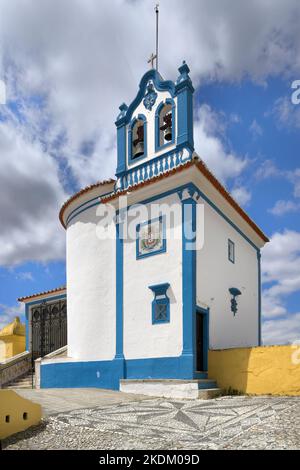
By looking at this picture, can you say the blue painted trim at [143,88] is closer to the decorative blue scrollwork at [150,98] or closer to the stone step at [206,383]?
the decorative blue scrollwork at [150,98]

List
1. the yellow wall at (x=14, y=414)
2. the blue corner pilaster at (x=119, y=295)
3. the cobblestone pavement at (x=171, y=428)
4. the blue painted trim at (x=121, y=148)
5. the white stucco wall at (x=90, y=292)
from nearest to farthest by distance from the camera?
the cobblestone pavement at (x=171, y=428) → the yellow wall at (x=14, y=414) → the blue corner pilaster at (x=119, y=295) → the white stucco wall at (x=90, y=292) → the blue painted trim at (x=121, y=148)

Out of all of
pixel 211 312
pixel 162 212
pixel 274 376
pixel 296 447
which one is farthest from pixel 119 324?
pixel 296 447

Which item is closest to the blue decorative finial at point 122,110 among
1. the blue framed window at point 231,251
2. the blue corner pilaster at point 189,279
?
the blue corner pilaster at point 189,279

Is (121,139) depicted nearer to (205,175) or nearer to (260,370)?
(205,175)

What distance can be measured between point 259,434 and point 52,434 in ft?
8.81

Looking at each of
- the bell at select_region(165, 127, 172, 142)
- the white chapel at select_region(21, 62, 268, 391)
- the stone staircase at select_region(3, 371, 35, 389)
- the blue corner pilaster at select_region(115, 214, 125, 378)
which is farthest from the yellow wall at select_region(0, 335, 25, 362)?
the bell at select_region(165, 127, 172, 142)

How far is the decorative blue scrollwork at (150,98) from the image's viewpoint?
477 inches

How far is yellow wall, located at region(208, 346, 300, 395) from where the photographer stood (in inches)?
369

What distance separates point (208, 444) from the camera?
514cm

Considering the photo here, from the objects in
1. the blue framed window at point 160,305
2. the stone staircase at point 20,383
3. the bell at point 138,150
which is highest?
the bell at point 138,150

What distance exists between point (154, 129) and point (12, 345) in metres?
12.9

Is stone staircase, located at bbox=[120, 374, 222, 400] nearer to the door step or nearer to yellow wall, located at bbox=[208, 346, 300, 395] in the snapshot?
the door step

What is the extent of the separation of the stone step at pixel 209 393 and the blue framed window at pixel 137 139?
6.24 metres

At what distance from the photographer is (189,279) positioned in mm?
10148
